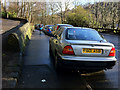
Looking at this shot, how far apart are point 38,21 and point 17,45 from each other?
256 ft

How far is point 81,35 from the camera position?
502cm

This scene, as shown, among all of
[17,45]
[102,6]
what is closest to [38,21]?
[102,6]

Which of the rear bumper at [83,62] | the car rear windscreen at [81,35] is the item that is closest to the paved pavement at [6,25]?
the car rear windscreen at [81,35]

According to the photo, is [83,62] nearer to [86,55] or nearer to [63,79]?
[86,55]

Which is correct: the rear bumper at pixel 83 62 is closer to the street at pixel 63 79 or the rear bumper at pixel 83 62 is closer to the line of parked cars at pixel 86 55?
the line of parked cars at pixel 86 55

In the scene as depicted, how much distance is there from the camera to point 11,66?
191 inches

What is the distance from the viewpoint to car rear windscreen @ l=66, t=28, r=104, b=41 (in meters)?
4.84

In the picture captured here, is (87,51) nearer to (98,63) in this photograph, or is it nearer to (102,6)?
(98,63)

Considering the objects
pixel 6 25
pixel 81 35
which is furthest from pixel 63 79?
pixel 6 25

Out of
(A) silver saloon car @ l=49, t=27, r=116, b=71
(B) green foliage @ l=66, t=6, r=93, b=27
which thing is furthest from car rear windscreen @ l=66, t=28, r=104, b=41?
(B) green foliage @ l=66, t=6, r=93, b=27

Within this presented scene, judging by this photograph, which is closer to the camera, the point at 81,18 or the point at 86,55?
the point at 86,55

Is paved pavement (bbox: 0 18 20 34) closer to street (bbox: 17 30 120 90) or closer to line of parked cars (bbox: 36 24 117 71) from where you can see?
street (bbox: 17 30 120 90)

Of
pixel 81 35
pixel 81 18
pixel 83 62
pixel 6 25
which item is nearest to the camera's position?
pixel 83 62

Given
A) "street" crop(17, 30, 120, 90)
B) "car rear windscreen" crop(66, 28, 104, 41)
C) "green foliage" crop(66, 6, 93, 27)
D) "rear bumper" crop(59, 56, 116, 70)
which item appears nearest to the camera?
"street" crop(17, 30, 120, 90)
